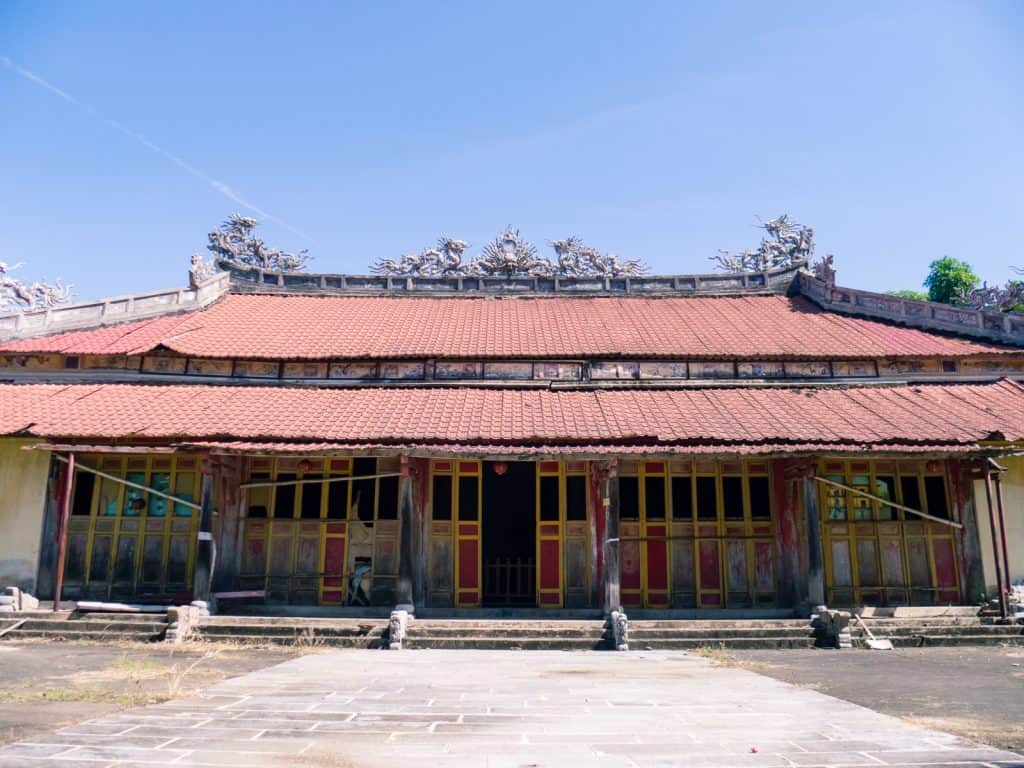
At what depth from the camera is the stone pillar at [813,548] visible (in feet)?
35.6

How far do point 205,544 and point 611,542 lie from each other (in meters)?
6.17

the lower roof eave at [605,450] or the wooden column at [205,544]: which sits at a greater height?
the lower roof eave at [605,450]

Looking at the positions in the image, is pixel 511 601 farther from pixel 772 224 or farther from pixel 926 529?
pixel 772 224

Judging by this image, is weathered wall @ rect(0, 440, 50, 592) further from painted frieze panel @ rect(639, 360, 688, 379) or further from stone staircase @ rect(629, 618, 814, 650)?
painted frieze panel @ rect(639, 360, 688, 379)

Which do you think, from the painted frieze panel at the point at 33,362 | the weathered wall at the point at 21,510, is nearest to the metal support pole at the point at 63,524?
the weathered wall at the point at 21,510

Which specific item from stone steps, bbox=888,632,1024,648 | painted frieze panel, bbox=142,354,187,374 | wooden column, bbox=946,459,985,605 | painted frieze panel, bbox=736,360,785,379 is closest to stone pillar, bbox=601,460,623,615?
stone steps, bbox=888,632,1024,648

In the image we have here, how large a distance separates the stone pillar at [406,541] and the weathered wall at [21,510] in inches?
239

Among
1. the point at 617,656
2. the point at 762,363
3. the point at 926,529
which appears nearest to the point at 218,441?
the point at 617,656

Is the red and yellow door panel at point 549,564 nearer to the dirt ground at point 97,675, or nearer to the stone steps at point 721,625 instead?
the stone steps at point 721,625

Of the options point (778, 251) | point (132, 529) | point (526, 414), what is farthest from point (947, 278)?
point (132, 529)

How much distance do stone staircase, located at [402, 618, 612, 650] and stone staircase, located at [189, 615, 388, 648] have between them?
23.1 inches

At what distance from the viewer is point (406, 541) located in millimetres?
11180

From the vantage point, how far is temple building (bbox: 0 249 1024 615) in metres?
11.1

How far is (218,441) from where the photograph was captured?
10984 mm
